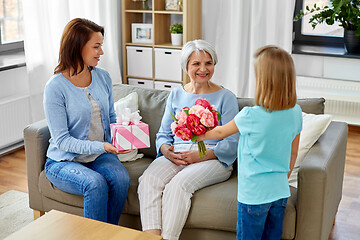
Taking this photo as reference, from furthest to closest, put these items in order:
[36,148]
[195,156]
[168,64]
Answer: [168,64] → [36,148] → [195,156]

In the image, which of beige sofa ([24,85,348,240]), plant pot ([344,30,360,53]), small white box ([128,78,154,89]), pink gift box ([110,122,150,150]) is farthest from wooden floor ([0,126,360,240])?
small white box ([128,78,154,89])

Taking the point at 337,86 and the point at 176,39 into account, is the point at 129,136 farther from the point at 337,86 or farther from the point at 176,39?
the point at 337,86

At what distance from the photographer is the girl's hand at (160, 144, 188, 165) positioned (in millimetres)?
2469

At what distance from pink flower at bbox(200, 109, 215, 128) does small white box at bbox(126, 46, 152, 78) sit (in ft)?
9.69

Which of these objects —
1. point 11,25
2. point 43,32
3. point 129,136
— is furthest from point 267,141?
point 11,25

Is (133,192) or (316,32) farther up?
(316,32)

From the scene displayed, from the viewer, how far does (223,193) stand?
2.31m

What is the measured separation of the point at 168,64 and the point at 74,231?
3109mm

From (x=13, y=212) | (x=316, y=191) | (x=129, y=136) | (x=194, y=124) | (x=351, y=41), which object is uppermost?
(x=351, y=41)

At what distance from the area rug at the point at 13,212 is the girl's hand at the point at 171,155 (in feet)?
3.20

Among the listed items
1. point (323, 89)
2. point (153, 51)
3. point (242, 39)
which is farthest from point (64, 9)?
point (323, 89)

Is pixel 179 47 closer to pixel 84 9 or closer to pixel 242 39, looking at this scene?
pixel 242 39

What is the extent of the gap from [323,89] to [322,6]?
776 millimetres

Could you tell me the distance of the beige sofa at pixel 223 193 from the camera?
214 cm
